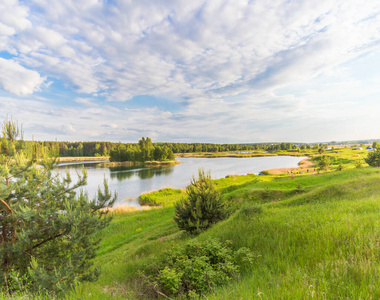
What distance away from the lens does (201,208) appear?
10695mm

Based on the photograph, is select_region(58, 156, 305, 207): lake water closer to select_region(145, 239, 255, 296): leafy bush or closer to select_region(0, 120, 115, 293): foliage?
select_region(0, 120, 115, 293): foliage

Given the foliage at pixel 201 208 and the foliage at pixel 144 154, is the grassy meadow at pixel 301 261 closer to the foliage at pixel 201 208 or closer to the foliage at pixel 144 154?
the foliage at pixel 201 208

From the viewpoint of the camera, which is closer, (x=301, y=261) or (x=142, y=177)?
(x=301, y=261)

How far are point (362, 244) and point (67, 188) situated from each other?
9.37 m

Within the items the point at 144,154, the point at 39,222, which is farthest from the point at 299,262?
the point at 144,154

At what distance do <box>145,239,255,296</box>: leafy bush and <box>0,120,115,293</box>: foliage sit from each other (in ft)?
7.88

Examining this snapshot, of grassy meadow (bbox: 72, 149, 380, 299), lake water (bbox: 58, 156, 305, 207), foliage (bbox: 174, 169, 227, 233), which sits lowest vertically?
lake water (bbox: 58, 156, 305, 207)

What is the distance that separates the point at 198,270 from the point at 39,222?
5523 mm

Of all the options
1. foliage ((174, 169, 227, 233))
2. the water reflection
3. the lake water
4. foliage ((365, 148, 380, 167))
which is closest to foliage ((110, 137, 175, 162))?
the lake water

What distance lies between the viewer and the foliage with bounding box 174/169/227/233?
34.0 ft

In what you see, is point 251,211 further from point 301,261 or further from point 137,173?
point 137,173

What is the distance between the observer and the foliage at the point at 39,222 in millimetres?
5711

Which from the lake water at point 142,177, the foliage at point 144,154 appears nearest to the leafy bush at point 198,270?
the lake water at point 142,177

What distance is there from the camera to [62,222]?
18.9 ft
